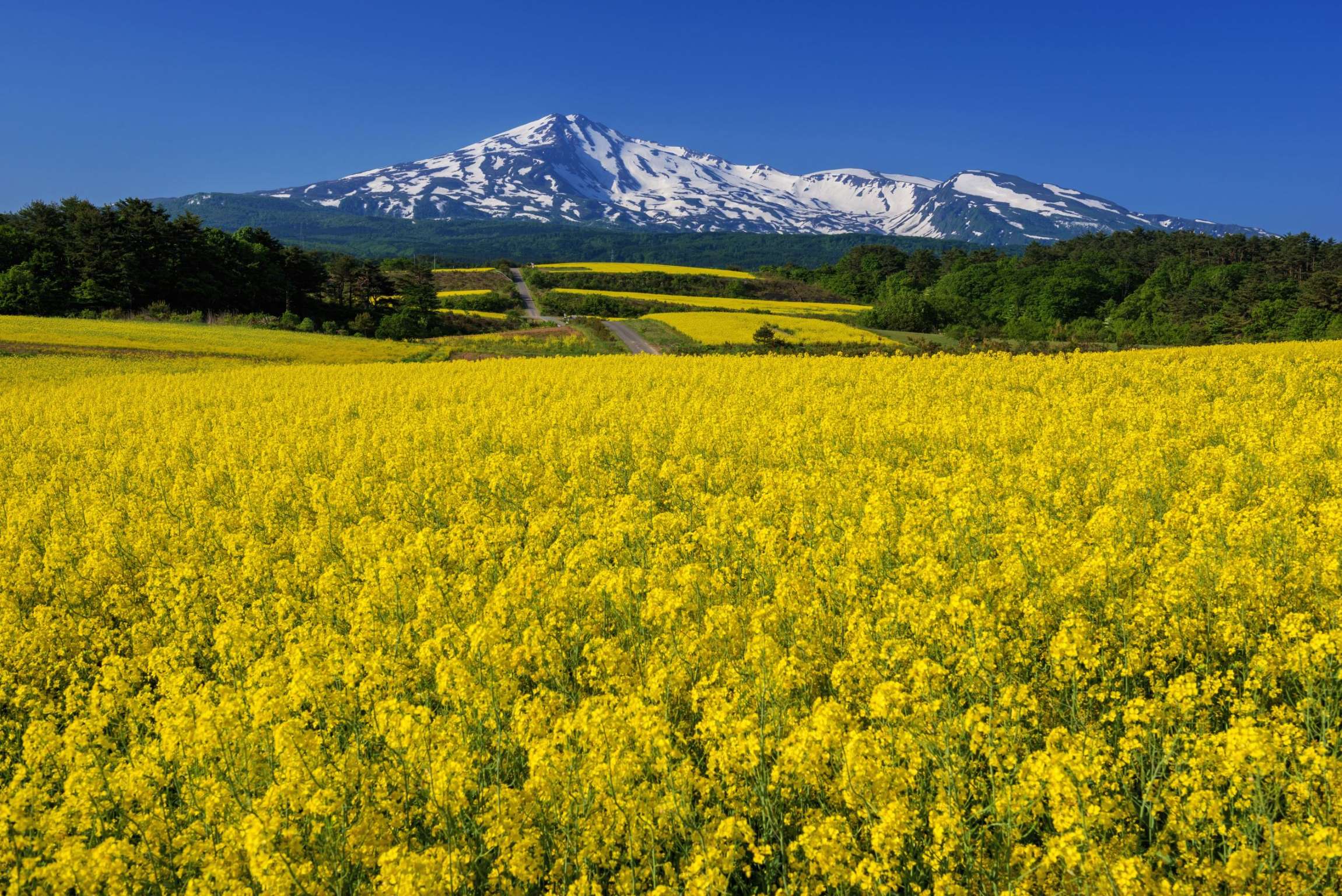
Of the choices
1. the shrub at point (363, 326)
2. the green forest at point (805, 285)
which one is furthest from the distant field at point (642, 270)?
the shrub at point (363, 326)

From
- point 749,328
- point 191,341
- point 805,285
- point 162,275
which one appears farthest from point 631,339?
point 805,285

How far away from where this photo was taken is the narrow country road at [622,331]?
136ft

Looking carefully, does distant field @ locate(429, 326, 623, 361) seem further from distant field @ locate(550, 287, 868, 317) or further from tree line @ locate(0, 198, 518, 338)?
distant field @ locate(550, 287, 868, 317)

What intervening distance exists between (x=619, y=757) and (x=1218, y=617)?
12.7ft

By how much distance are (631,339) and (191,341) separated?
25329mm

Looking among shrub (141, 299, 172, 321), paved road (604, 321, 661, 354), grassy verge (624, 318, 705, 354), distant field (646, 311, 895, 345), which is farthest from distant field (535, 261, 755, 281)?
shrub (141, 299, 172, 321)

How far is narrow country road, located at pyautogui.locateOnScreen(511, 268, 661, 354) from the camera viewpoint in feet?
136

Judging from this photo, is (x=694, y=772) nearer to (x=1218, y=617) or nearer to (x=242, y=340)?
(x=1218, y=617)

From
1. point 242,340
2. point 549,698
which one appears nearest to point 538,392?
point 549,698

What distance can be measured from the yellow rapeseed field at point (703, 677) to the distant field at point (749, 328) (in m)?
31.2

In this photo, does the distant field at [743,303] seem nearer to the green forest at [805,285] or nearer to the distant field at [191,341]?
the green forest at [805,285]

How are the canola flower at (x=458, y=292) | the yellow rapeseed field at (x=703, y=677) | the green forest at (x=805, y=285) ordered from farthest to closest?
the canola flower at (x=458, y=292) < the green forest at (x=805, y=285) < the yellow rapeseed field at (x=703, y=677)

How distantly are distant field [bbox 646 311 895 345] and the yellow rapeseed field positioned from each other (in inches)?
1229

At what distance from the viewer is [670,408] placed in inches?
560
